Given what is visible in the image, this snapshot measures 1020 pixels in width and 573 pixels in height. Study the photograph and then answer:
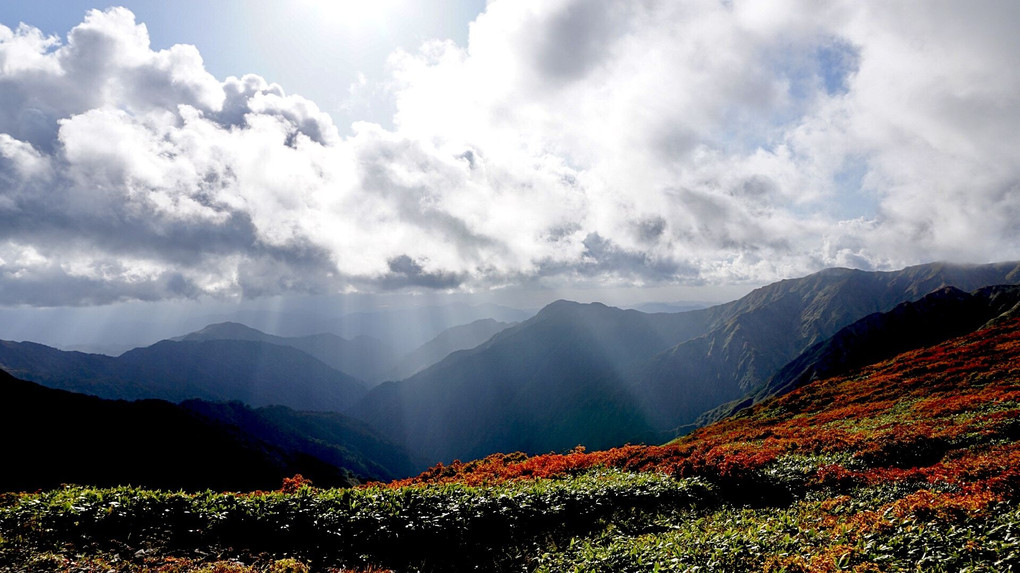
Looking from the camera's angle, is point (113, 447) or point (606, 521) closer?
point (606, 521)

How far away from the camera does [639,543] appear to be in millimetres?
13703

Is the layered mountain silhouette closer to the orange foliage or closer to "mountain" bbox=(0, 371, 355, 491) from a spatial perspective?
"mountain" bbox=(0, 371, 355, 491)

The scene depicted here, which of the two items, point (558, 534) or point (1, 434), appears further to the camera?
point (1, 434)

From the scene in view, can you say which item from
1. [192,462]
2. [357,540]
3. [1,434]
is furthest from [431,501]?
[1,434]

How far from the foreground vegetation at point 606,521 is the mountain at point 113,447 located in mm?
122366

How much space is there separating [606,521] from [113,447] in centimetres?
17225

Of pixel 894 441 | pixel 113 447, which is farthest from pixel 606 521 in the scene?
pixel 113 447

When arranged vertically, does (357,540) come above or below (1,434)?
above

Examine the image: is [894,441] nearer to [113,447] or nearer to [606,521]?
[606,521]

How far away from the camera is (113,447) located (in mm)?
131500

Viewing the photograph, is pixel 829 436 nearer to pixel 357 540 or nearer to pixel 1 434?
pixel 357 540

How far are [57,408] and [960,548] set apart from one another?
8350 inches

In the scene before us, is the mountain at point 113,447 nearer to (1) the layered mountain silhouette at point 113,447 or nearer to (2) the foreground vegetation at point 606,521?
(1) the layered mountain silhouette at point 113,447

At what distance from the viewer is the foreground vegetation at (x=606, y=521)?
1088 centimetres
